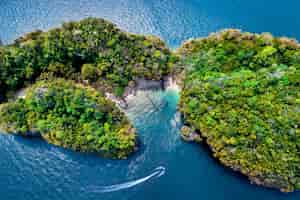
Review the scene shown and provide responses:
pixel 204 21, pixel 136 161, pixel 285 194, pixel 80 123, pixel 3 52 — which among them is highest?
pixel 204 21

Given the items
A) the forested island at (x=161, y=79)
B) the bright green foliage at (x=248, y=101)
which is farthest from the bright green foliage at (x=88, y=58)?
the bright green foliage at (x=248, y=101)

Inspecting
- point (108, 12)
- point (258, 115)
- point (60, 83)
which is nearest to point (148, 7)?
point (108, 12)

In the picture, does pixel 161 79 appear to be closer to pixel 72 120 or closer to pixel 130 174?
pixel 72 120

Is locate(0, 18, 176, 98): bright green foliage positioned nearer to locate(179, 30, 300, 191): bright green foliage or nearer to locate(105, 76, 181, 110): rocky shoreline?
locate(105, 76, 181, 110): rocky shoreline

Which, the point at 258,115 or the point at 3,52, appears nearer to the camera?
the point at 258,115

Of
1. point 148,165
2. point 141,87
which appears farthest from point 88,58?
point 148,165

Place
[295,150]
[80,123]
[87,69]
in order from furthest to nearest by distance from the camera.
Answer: [87,69], [80,123], [295,150]

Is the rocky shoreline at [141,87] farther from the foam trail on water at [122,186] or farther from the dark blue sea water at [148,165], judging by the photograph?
the foam trail on water at [122,186]

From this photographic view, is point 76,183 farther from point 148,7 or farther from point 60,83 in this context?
point 148,7
